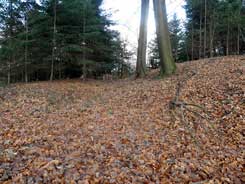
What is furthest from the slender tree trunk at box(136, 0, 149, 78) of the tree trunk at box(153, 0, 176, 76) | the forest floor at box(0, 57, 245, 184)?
the forest floor at box(0, 57, 245, 184)

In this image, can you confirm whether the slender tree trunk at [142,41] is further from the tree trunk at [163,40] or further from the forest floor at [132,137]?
the forest floor at [132,137]

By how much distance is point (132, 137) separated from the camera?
4.72 meters

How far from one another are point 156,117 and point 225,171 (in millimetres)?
2353

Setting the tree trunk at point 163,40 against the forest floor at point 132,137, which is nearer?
the forest floor at point 132,137

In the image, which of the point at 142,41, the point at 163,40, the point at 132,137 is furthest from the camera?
the point at 142,41

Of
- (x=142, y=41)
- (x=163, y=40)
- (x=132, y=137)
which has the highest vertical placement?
(x=142, y=41)

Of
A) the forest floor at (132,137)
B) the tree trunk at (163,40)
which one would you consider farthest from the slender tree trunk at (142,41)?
the forest floor at (132,137)

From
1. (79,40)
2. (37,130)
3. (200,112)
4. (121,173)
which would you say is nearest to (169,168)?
(121,173)

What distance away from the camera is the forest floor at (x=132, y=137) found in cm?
346

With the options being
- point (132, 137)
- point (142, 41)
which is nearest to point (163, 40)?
point (142, 41)

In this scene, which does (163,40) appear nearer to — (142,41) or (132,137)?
(142,41)

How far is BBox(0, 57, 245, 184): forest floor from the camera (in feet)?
11.4

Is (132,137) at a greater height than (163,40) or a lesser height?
lesser

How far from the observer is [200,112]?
579cm
